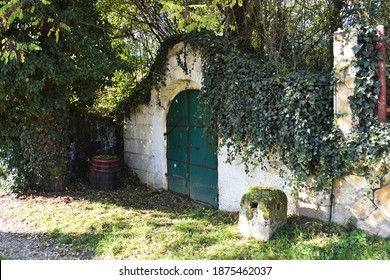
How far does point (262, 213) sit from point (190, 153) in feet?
9.16

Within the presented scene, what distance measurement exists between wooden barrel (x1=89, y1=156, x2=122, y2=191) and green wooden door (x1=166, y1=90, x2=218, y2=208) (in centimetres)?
120

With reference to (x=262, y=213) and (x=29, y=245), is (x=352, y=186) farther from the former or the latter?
(x=29, y=245)

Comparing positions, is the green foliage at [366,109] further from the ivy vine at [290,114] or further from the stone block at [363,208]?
the stone block at [363,208]

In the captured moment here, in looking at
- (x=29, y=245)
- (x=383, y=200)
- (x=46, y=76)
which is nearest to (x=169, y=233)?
(x=29, y=245)

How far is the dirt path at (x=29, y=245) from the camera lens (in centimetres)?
416

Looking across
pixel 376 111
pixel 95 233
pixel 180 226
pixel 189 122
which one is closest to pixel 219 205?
pixel 180 226

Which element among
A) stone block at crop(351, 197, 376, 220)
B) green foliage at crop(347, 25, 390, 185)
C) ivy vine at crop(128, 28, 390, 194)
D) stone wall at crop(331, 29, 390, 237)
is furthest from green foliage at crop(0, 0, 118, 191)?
stone block at crop(351, 197, 376, 220)

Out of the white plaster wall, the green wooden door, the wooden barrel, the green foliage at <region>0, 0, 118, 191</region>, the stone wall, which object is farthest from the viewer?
the wooden barrel

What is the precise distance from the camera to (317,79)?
426 centimetres

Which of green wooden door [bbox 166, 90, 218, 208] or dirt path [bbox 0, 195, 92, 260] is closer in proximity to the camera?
dirt path [bbox 0, 195, 92, 260]

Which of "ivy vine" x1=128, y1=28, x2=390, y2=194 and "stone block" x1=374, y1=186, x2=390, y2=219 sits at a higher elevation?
"ivy vine" x1=128, y1=28, x2=390, y2=194

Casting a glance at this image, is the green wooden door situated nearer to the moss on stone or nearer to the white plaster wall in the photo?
the white plaster wall

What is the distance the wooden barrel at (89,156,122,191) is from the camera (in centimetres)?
712

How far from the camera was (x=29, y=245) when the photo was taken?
449cm
